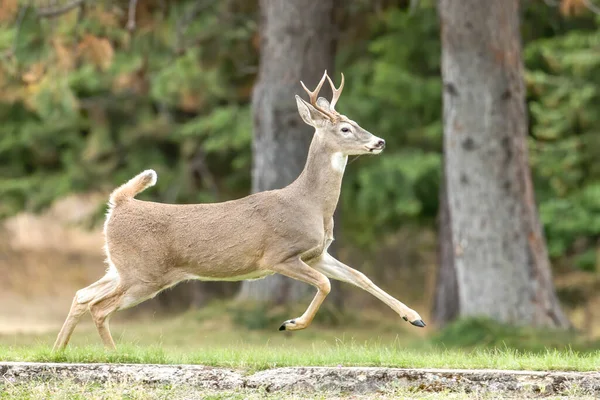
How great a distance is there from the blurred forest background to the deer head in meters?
4.83

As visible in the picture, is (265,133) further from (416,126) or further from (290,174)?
(416,126)

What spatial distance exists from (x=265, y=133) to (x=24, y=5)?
348 cm

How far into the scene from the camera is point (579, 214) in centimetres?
1625

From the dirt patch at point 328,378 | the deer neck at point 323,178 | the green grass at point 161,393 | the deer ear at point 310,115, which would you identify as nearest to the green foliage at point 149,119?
the deer ear at point 310,115

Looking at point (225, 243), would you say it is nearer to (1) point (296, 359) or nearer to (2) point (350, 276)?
(2) point (350, 276)

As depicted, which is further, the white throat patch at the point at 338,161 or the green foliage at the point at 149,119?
the green foliage at the point at 149,119

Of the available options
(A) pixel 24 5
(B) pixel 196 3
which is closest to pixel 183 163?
(B) pixel 196 3

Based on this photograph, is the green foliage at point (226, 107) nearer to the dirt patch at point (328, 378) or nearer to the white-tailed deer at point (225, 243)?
the white-tailed deer at point (225, 243)

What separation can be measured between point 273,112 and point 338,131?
6.27 meters

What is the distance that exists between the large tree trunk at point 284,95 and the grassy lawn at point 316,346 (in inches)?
27.2

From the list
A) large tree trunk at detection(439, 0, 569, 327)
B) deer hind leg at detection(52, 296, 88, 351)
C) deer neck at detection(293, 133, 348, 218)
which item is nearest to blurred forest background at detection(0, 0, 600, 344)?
large tree trunk at detection(439, 0, 569, 327)

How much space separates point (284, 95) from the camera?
14914 mm

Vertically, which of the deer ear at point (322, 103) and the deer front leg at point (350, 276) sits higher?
the deer ear at point (322, 103)

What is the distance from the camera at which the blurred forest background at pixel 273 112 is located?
15.0 metres
